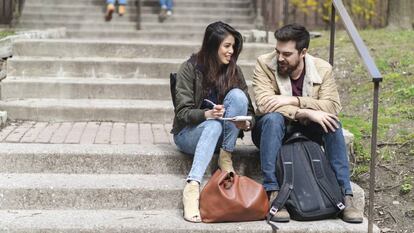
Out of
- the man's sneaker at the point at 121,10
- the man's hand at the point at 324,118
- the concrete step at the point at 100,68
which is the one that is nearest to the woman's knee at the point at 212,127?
the man's hand at the point at 324,118

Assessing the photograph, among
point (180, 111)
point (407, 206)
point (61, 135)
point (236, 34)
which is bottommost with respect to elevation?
point (407, 206)

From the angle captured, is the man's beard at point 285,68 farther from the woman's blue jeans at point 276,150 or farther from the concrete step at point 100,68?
the concrete step at point 100,68

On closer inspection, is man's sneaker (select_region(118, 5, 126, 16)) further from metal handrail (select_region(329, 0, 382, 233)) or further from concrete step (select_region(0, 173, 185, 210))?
metal handrail (select_region(329, 0, 382, 233))

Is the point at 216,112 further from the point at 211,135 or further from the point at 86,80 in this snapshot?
the point at 86,80

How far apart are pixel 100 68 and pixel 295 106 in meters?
2.74

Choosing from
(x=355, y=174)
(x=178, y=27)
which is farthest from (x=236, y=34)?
(x=178, y=27)

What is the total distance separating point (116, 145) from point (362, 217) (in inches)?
70.8

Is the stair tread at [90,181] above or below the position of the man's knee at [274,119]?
below

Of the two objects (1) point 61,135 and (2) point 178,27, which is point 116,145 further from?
(2) point 178,27

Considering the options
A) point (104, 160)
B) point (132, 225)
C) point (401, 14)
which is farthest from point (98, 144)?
point (401, 14)

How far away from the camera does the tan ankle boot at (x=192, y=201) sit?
396 centimetres

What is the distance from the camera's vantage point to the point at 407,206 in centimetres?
441

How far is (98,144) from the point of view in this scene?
4.71m

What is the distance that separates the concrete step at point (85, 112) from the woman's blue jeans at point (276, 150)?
163cm
